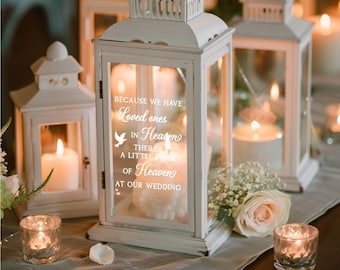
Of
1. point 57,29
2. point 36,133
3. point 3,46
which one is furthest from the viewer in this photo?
point 57,29

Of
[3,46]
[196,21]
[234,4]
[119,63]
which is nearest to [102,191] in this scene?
[119,63]

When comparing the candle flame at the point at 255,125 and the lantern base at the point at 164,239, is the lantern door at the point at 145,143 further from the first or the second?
the candle flame at the point at 255,125

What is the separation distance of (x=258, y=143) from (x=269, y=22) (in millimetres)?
244

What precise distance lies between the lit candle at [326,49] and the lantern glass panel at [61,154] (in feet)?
3.41

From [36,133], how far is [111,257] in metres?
0.29

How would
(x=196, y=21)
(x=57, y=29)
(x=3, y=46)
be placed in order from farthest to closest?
(x=57, y=29) < (x=3, y=46) < (x=196, y=21)

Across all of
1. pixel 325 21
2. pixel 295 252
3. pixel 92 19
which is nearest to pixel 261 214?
pixel 295 252

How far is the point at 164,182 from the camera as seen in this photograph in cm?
177

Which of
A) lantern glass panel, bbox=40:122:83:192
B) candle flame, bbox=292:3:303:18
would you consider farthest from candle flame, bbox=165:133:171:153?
candle flame, bbox=292:3:303:18

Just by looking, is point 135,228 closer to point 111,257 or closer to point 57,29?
point 111,257

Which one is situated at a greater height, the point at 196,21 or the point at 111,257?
the point at 196,21

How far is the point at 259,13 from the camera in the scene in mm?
2041

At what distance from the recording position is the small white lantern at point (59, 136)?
74.0 inches

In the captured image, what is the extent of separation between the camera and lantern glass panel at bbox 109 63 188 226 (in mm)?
1754
